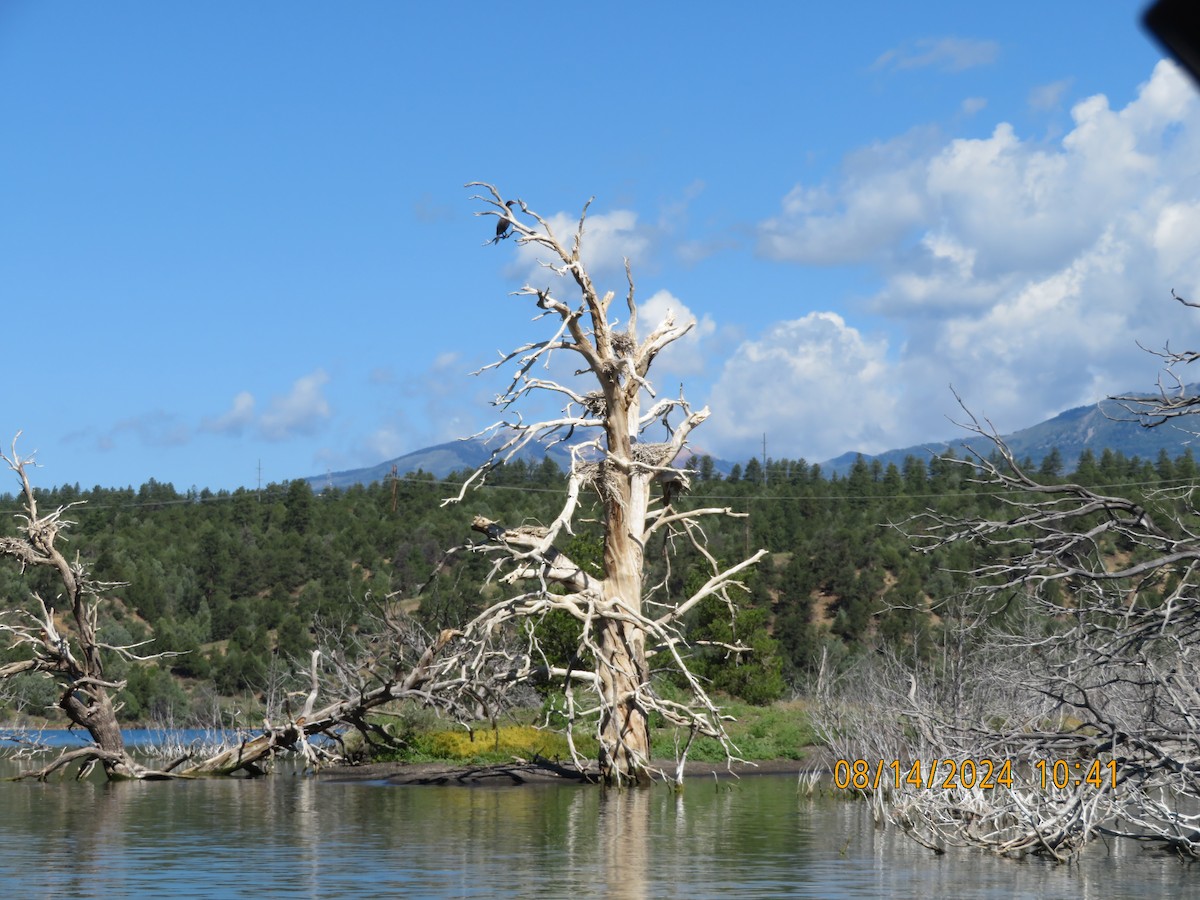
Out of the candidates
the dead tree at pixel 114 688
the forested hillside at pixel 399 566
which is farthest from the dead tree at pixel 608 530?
the forested hillside at pixel 399 566

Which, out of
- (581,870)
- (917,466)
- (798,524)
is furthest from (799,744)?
(917,466)

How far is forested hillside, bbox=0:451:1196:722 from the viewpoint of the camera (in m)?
59.2

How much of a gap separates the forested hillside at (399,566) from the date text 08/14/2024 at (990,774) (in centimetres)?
2508

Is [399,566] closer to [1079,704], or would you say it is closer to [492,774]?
[492,774]

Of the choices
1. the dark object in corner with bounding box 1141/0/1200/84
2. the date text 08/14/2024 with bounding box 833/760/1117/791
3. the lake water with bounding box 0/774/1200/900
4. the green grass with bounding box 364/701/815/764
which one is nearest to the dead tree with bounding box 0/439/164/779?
the lake water with bounding box 0/774/1200/900

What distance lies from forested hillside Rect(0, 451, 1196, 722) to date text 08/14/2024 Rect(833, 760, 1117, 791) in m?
25.1

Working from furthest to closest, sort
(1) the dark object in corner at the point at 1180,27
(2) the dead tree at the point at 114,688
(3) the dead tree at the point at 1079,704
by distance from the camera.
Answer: (2) the dead tree at the point at 114,688
(3) the dead tree at the point at 1079,704
(1) the dark object in corner at the point at 1180,27

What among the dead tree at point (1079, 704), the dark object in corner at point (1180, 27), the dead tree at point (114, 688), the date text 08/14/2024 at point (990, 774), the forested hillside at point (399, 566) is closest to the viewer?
the dark object in corner at point (1180, 27)

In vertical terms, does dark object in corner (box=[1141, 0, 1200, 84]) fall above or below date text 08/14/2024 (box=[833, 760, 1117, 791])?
above

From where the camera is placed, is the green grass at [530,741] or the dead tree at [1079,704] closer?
the dead tree at [1079,704]

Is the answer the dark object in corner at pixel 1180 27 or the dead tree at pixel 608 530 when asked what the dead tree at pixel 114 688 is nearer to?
the dead tree at pixel 608 530

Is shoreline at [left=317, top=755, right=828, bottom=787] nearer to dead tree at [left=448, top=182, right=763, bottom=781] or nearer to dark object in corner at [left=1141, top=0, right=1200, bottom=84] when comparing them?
dead tree at [left=448, top=182, right=763, bottom=781]

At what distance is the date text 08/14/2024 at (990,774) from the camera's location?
14172mm

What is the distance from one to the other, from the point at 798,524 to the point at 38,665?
183 feet
